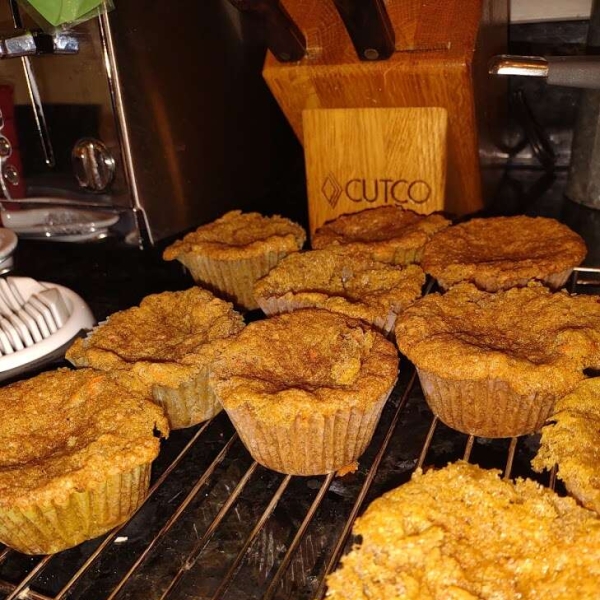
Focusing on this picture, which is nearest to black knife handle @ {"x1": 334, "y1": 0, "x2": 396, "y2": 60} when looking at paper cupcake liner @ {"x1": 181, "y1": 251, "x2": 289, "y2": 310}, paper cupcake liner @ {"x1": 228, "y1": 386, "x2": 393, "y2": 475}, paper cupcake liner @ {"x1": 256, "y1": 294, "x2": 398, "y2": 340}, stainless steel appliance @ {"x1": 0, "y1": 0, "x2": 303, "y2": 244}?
stainless steel appliance @ {"x1": 0, "y1": 0, "x2": 303, "y2": 244}

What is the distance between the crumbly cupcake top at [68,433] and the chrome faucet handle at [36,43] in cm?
124

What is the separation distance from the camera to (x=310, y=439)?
1.64 metres

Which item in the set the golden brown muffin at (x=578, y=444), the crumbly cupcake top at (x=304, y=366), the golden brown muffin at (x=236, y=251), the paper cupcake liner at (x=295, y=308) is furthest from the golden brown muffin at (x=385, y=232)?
the golden brown muffin at (x=578, y=444)

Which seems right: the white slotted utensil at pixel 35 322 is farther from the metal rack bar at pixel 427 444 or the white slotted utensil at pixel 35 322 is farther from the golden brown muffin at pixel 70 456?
the metal rack bar at pixel 427 444

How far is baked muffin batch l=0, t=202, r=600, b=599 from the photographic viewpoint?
3.95 feet

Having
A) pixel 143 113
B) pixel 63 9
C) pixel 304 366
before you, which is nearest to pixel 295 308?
pixel 304 366

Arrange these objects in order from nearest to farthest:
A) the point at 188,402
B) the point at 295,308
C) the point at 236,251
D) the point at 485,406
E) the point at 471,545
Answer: the point at 471,545
the point at 485,406
the point at 188,402
the point at 295,308
the point at 236,251

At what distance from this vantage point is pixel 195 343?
1.89 metres

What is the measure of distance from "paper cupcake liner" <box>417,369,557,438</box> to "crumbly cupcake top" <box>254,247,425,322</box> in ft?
0.96

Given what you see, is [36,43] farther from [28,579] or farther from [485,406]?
[485,406]

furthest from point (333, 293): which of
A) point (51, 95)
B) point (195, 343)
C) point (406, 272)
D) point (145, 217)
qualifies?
point (51, 95)

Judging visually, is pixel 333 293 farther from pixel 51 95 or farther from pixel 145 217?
pixel 51 95

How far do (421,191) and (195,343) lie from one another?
3.68ft

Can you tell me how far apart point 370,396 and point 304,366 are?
9.0 inches
